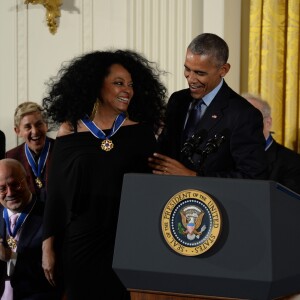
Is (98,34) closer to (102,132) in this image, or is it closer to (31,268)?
(31,268)

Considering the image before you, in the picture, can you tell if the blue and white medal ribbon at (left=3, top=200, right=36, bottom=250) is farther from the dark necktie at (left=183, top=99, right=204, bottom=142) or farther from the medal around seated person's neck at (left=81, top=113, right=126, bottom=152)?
the dark necktie at (left=183, top=99, right=204, bottom=142)

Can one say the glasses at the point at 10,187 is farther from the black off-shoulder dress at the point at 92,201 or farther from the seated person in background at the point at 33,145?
the seated person in background at the point at 33,145

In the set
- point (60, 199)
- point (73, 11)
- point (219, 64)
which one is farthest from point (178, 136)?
point (73, 11)

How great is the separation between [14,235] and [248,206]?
2151mm

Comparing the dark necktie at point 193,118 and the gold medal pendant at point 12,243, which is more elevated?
the dark necktie at point 193,118

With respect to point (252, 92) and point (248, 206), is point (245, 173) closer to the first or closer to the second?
point (248, 206)

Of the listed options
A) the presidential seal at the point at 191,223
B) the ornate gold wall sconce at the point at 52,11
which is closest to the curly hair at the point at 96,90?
the presidential seal at the point at 191,223

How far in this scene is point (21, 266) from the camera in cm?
413

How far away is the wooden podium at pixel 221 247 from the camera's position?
2326 mm

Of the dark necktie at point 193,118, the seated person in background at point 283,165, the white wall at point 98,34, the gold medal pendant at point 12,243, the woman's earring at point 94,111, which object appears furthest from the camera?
the white wall at point 98,34

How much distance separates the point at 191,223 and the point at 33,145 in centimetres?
321

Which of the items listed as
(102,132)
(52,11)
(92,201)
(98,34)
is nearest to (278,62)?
(98,34)

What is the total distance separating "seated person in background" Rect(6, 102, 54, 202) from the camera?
5.34 m

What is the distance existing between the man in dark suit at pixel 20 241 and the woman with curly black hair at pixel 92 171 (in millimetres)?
553
